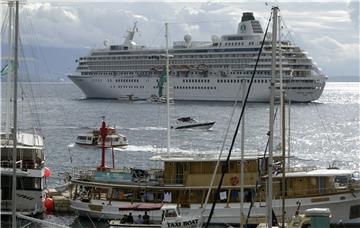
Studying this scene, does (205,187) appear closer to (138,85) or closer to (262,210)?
(262,210)

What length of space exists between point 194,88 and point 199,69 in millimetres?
3739

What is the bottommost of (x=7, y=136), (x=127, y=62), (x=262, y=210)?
(x=262, y=210)

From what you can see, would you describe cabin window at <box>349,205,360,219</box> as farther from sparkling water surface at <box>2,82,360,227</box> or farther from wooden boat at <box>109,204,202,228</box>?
wooden boat at <box>109,204,202,228</box>

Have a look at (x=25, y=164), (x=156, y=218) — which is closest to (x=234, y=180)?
(x=156, y=218)

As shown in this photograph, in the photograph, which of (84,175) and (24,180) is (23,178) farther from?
(84,175)

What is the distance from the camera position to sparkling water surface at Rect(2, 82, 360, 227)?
2297 inches

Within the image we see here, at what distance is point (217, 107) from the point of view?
12669 cm

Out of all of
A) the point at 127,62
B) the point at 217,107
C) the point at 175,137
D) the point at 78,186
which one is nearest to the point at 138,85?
the point at 127,62

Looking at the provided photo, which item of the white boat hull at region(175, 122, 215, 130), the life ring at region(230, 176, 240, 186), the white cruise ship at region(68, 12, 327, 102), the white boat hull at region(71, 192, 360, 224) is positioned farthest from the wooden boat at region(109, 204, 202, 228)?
the white cruise ship at region(68, 12, 327, 102)

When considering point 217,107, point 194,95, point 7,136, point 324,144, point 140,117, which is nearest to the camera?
point 7,136

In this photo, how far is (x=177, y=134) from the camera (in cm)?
8431

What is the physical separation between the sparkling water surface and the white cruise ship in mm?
2333

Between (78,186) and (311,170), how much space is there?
1081 centimetres

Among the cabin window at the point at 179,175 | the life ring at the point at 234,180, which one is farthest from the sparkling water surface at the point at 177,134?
the cabin window at the point at 179,175
